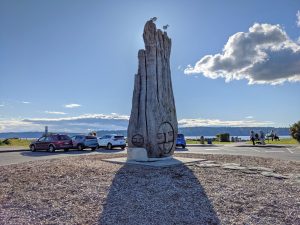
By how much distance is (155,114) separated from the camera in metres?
13.9

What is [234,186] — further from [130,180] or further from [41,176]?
[41,176]

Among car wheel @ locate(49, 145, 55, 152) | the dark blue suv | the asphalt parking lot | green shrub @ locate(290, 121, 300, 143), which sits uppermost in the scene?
green shrub @ locate(290, 121, 300, 143)

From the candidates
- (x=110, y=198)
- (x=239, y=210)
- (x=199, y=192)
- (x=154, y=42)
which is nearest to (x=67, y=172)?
(x=110, y=198)

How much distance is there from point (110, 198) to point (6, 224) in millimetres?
2309

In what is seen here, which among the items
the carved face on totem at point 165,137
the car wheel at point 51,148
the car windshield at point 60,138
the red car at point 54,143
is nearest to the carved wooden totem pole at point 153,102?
the carved face on totem at point 165,137

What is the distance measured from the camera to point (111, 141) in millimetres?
29156

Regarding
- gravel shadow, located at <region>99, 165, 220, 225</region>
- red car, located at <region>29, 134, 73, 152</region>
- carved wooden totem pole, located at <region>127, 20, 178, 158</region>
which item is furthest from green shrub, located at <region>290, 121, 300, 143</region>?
gravel shadow, located at <region>99, 165, 220, 225</region>

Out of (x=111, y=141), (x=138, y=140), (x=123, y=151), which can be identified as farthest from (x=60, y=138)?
(x=138, y=140)

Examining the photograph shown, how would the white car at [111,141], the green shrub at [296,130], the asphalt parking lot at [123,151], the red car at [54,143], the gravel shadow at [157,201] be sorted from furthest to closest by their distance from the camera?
the green shrub at [296,130] < the white car at [111,141] < the red car at [54,143] < the asphalt parking lot at [123,151] < the gravel shadow at [157,201]

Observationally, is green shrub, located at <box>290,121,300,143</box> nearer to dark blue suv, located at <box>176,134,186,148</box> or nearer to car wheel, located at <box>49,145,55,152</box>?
dark blue suv, located at <box>176,134,186,148</box>

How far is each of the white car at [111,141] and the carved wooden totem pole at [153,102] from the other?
48.8 feet

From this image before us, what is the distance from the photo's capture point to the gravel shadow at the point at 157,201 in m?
6.31

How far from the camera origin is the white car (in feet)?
95.4

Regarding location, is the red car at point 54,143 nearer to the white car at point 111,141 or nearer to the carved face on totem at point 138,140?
the white car at point 111,141
